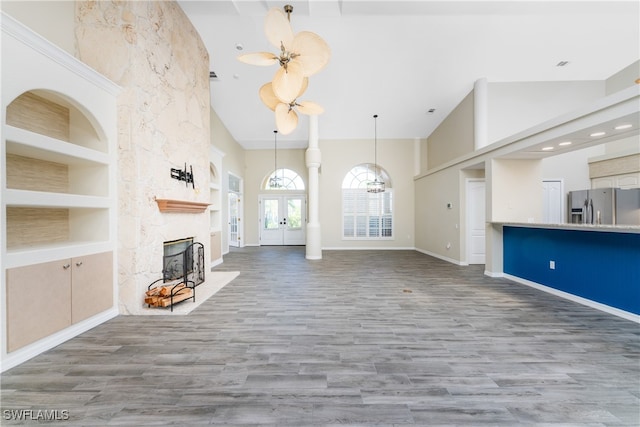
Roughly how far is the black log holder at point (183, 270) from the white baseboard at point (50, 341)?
510 mm

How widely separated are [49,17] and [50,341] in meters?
3.53

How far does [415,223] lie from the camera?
8852 millimetres

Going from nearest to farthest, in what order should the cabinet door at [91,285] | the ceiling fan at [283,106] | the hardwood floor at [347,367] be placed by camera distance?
1. the hardwood floor at [347,367]
2. the cabinet door at [91,285]
3. the ceiling fan at [283,106]

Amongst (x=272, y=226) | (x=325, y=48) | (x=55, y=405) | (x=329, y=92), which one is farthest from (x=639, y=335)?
(x=272, y=226)

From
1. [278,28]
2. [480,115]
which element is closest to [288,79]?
[278,28]

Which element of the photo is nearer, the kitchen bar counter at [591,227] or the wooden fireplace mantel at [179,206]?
the kitchen bar counter at [591,227]

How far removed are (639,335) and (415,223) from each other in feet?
20.9

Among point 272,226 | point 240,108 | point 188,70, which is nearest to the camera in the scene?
point 188,70

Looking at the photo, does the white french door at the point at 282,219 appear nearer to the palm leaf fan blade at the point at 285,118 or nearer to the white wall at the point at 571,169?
the palm leaf fan blade at the point at 285,118

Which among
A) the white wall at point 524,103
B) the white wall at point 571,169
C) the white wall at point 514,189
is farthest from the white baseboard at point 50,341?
the white wall at point 571,169

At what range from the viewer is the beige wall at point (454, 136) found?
6.50 meters

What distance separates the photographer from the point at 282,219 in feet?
33.4

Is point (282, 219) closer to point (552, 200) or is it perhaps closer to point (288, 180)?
point (288, 180)

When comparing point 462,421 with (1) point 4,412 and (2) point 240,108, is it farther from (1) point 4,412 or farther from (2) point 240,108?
(2) point 240,108
